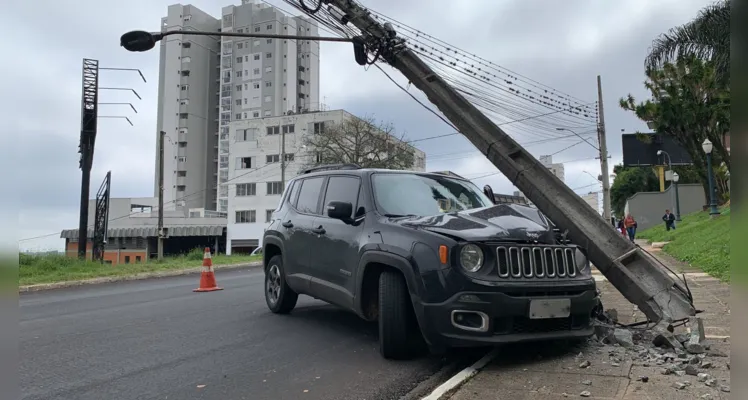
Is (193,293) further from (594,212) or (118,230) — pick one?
(118,230)

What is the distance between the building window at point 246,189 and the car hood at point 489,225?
55.4 metres

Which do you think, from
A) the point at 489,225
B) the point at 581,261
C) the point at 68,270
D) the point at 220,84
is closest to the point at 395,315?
the point at 489,225

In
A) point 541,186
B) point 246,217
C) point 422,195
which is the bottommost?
point 422,195

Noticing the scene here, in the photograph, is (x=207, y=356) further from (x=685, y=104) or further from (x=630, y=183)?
(x=630, y=183)

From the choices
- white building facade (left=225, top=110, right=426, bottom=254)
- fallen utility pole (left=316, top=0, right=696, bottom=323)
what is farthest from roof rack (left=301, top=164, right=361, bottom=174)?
white building facade (left=225, top=110, right=426, bottom=254)

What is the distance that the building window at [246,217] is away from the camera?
58406 mm

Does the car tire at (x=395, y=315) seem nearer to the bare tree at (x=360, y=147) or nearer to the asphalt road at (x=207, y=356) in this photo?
the asphalt road at (x=207, y=356)

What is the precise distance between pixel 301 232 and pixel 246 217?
2138 inches

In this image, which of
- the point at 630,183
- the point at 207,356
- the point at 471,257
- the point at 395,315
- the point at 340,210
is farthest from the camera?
the point at 630,183

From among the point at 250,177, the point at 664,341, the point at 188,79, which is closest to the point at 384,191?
the point at 664,341

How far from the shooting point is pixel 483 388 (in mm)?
3721

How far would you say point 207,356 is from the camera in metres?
4.95

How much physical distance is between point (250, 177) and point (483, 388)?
187 ft

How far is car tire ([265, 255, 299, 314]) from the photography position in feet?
22.5
